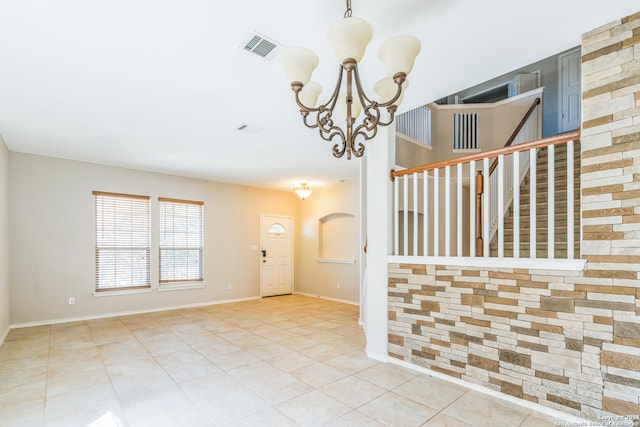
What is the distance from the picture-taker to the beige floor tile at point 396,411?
7.71ft

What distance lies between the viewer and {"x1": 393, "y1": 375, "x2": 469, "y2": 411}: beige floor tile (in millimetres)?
2619

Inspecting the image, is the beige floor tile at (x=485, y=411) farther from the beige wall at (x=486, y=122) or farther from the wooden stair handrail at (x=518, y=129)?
the beige wall at (x=486, y=122)

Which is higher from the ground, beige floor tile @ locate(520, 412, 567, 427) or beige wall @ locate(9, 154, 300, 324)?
beige wall @ locate(9, 154, 300, 324)

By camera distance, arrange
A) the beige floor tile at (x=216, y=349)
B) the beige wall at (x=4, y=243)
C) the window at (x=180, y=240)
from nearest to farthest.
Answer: the beige floor tile at (x=216, y=349), the beige wall at (x=4, y=243), the window at (x=180, y=240)

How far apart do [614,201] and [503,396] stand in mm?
1712

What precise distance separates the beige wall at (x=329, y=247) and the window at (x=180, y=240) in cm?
260

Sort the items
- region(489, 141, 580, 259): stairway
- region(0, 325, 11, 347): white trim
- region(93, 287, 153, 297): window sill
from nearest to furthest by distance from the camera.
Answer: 1. region(489, 141, 580, 259): stairway
2. region(0, 325, 11, 347): white trim
3. region(93, 287, 153, 297): window sill

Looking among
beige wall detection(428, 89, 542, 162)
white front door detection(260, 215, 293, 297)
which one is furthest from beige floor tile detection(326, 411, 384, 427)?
white front door detection(260, 215, 293, 297)

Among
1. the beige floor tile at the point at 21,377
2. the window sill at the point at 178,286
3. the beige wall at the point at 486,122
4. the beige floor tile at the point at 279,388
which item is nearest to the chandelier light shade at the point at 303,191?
the beige wall at the point at 486,122

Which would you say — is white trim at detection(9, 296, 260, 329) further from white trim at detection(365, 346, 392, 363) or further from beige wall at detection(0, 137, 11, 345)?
white trim at detection(365, 346, 392, 363)

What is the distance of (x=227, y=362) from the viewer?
139 inches

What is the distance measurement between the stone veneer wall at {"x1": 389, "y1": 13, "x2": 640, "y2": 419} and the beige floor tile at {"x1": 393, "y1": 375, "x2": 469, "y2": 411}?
0.24m

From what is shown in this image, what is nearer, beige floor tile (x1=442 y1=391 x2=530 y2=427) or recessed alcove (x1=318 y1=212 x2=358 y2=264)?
beige floor tile (x1=442 y1=391 x2=530 y2=427)

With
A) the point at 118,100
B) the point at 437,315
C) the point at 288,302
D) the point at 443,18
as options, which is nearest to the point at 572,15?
the point at 443,18
